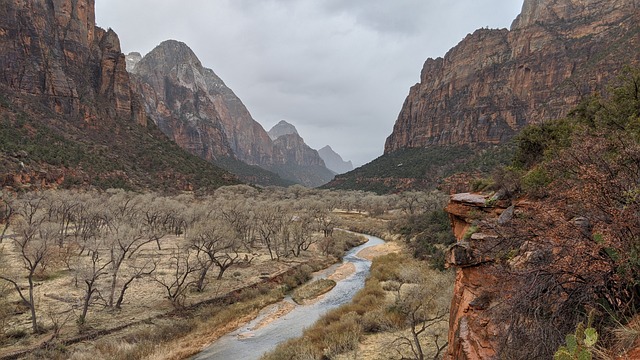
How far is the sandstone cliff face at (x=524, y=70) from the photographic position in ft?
299

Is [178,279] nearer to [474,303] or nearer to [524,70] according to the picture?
[474,303]

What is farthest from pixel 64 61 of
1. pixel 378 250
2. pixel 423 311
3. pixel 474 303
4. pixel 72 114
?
pixel 474 303

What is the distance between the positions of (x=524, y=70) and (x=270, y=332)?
14606cm

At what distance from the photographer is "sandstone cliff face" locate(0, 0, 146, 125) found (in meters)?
92.4

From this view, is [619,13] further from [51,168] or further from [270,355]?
[51,168]

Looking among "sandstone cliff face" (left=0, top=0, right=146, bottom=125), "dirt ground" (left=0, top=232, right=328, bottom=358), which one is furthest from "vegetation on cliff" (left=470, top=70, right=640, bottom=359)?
"sandstone cliff face" (left=0, top=0, right=146, bottom=125)

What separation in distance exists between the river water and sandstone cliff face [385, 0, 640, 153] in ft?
254

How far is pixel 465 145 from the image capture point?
132125 millimetres

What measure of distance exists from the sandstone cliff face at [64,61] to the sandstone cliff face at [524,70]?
12140cm

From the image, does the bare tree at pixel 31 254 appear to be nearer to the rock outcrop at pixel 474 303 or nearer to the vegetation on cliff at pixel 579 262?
the rock outcrop at pixel 474 303

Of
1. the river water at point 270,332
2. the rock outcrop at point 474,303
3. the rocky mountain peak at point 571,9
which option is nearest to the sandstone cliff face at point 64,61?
the river water at point 270,332

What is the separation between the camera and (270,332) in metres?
22.9

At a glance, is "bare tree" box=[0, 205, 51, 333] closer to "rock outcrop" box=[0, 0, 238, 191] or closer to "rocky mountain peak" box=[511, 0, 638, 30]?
"rock outcrop" box=[0, 0, 238, 191]

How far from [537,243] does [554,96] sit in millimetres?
110992
